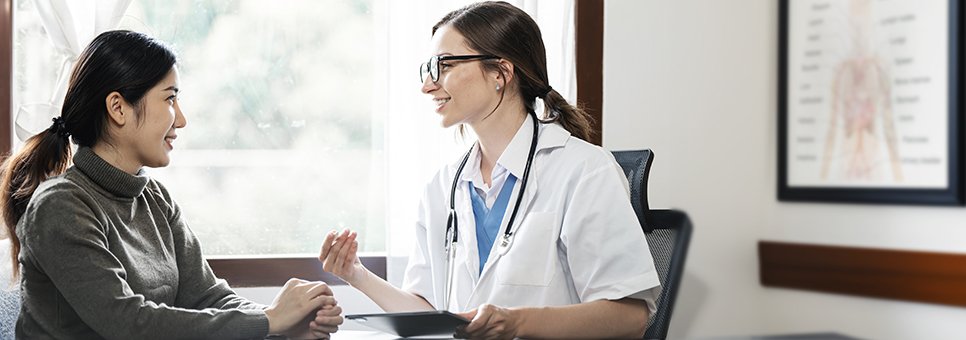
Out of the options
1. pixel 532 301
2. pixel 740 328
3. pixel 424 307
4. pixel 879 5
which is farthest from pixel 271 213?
pixel 879 5

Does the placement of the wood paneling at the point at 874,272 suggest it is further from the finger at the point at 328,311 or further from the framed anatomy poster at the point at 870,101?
the finger at the point at 328,311

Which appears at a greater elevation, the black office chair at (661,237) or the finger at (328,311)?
the black office chair at (661,237)

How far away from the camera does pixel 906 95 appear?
2.17 ft

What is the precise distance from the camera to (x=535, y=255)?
1.08 meters

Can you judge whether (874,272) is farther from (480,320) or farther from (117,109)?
(117,109)

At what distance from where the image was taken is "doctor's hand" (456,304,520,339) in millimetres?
911

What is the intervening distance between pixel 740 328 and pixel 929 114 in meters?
0.29

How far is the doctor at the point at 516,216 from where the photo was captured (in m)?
1.04

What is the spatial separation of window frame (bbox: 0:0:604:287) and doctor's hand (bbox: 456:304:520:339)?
0.69 m

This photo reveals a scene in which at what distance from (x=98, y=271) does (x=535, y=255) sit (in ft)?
1.48

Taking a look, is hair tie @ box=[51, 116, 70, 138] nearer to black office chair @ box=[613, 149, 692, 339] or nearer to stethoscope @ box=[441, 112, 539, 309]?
stethoscope @ box=[441, 112, 539, 309]

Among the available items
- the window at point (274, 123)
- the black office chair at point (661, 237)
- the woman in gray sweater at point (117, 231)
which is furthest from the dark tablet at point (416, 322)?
the window at point (274, 123)

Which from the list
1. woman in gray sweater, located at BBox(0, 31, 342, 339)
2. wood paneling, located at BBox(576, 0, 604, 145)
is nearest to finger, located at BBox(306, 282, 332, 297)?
woman in gray sweater, located at BBox(0, 31, 342, 339)

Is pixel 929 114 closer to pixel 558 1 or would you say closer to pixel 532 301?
pixel 532 301
